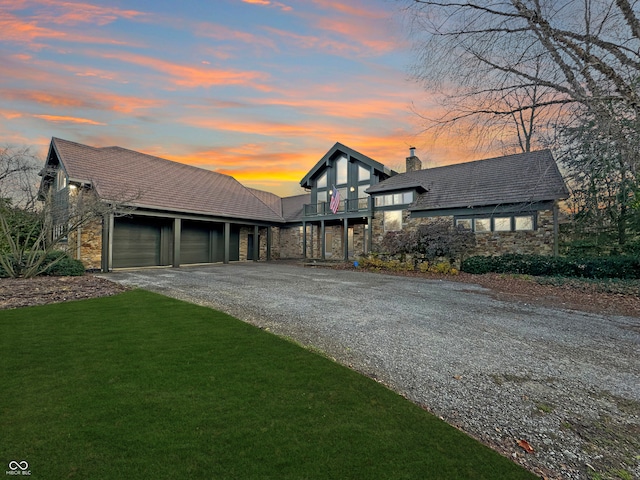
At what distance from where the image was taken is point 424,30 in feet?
24.0

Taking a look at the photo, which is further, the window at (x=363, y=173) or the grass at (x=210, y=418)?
the window at (x=363, y=173)

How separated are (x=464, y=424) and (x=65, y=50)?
42.9 feet

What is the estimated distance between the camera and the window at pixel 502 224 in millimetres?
14141

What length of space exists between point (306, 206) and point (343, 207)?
8.84 ft

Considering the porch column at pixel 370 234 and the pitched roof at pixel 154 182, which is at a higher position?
the pitched roof at pixel 154 182

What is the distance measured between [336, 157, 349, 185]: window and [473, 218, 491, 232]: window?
861 cm

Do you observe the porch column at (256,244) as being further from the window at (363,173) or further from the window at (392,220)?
the window at (392,220)

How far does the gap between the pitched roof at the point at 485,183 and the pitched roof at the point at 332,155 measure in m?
0.82

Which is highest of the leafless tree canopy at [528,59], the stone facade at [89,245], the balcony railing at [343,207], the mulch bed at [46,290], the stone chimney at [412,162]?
the stone chimney at [412,162]

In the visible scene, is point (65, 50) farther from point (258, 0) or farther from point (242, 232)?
point (242, 232)

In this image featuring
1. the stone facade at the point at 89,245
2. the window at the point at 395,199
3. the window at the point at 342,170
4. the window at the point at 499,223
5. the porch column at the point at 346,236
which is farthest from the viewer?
the window at the point at 342,170

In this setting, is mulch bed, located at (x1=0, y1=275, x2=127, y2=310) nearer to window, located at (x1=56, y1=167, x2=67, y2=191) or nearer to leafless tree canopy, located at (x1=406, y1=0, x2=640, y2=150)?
window, located at (x1=56, y1=167, x2=67, y2=191)

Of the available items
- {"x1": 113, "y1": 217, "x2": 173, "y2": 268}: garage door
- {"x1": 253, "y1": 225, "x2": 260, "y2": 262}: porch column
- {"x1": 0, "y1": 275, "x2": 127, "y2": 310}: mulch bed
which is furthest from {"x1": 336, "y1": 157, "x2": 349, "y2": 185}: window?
{"x1": 0, "y1": 275, "x2": 127, "y2": 310}: mulch bed

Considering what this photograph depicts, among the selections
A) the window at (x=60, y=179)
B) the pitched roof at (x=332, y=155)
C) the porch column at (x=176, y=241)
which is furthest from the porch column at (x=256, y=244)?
the window at (x=60, y=179)
